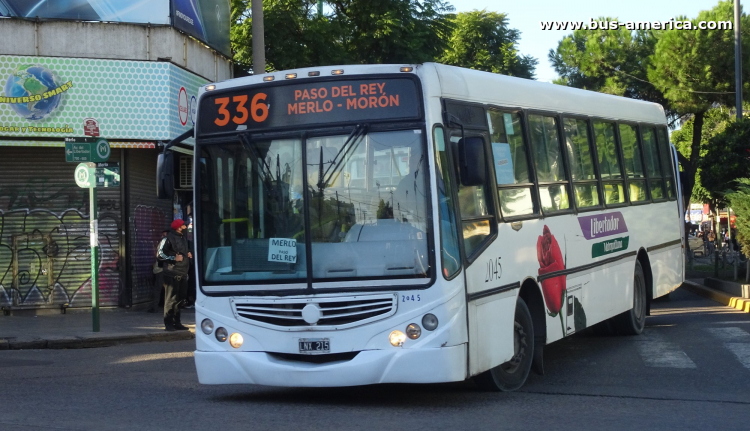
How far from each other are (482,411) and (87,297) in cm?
1240

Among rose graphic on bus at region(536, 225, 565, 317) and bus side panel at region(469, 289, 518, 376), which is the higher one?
rose graphic on bus at region(536, 225, 565, 317)

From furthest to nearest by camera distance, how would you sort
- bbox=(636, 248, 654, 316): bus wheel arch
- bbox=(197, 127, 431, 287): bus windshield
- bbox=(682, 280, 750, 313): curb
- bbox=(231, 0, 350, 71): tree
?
bbox=(231, 0, 350, 71): tree, bbox=(682, 280, 750, 313): curb, bbox=(636, 248, 654, 316): bus wheel arch, bbox=(197, 127, 431, 287): bus windshield

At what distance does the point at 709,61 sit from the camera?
3706 cm

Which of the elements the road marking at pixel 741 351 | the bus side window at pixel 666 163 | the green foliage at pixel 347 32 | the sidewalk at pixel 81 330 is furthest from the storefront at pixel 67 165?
the road marking at pixel 741 351

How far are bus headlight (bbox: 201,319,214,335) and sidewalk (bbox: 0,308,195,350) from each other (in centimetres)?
625

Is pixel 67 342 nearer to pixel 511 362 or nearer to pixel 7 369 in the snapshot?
Result: pixel 7 369

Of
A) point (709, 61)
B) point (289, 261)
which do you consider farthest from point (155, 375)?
point (709, 61)

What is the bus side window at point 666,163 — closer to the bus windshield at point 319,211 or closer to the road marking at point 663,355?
the road marking at point 663,355

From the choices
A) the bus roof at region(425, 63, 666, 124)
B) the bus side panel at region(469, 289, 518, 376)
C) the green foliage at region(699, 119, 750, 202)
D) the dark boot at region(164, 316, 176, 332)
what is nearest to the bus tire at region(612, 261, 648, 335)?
the bus roof at region(425, 63, 666, 124)

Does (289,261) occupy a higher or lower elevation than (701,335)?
higher

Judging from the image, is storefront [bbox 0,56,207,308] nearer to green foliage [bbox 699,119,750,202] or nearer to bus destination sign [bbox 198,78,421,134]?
bus destination sign [bbox 198,78,421,134]

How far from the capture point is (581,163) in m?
10.8

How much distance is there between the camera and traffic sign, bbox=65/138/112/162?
14.3 metres

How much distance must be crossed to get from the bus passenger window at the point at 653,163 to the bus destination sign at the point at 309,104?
642 centimetres
